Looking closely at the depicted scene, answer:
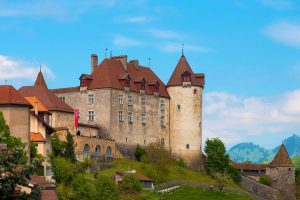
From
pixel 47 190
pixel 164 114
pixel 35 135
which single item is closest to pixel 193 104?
pixel 164 114

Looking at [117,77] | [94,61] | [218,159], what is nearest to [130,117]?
[117,77]

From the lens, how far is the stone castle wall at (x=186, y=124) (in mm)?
106188

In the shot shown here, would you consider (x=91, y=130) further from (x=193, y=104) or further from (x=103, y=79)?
(x=193, y=104)

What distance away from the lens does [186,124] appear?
10631 centimetres

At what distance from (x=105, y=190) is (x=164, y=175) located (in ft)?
92.2

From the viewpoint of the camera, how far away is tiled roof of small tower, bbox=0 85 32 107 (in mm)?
69750

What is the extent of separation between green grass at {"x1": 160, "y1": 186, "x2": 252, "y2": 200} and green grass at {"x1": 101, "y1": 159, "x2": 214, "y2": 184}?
11.2 feet

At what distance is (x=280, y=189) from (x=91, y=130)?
30.0m

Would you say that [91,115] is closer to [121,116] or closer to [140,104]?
[121,116]

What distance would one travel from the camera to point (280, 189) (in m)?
109

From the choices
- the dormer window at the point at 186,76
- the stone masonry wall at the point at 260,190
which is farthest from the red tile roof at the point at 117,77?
the stone masonry wall at the point at 260,190

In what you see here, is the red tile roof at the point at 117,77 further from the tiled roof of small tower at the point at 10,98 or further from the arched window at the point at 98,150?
the tiled roof of small tower at the point at 10,98

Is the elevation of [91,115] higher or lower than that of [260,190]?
higher

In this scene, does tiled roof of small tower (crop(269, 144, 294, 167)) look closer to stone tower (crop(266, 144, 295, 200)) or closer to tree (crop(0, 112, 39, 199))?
stone tower (crop(266, 144, 295, 200))
